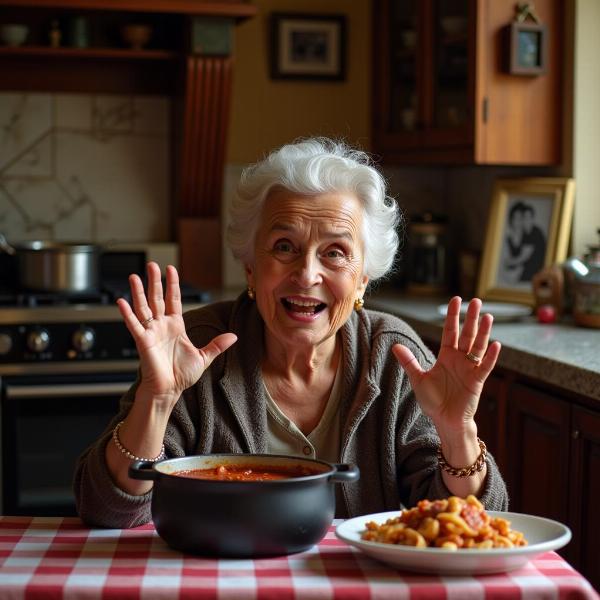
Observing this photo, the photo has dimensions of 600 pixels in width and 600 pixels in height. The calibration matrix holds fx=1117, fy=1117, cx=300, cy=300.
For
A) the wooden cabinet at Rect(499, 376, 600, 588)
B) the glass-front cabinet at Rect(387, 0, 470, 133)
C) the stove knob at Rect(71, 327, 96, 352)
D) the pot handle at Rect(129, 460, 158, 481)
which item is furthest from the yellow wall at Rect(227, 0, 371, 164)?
the pot handle at Rect(129, 460, 158, 481)

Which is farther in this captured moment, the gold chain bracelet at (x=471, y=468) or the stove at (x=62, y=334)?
the stove at (x=62, y=334)

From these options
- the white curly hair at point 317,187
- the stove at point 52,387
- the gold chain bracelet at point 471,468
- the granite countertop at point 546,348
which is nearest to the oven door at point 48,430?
the stove at point 52,387

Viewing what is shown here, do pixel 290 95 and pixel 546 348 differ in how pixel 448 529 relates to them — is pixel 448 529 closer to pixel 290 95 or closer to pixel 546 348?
pixel 546 348

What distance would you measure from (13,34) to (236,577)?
10.1ft

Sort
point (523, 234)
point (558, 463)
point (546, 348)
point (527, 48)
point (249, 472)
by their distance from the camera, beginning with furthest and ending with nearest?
1. point (523, 234)
2. point (527, 48)
3. point (546, 348)
4. point (558, 463)
5. point (249, 472)

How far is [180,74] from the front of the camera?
420cm

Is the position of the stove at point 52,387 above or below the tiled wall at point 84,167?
below

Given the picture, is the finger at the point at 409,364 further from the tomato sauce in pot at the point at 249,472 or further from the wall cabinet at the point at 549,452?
the wall cabinet at the point at 549,452

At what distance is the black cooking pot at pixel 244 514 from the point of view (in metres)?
1.39

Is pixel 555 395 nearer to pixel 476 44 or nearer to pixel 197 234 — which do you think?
pixel 476 44

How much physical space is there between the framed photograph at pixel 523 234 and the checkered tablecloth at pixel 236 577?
2164 millimetres

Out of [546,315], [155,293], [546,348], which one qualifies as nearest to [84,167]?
A: [546,315]

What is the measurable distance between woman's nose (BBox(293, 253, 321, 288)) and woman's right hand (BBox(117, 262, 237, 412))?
275 millimetres

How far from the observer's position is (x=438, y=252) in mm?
4293
